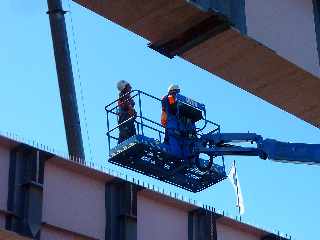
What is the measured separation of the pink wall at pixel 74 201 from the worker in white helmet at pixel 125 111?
180 inches

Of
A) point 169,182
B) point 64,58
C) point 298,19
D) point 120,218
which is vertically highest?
point 64,58

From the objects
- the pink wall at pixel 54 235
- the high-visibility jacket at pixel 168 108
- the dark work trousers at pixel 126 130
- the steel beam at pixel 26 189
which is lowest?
the pink wall at pixel 54 235

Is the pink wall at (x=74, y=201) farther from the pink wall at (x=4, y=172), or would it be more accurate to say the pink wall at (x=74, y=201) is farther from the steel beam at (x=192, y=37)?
the steel beam at (x=192, y=37)

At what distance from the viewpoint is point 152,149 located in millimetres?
17094

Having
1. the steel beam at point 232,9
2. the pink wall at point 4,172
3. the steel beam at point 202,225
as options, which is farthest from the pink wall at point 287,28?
the steel beam at point 202,225

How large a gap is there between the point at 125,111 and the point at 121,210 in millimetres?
5349

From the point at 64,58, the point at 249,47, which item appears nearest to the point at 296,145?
the point at 249,47

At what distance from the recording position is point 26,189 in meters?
12.0

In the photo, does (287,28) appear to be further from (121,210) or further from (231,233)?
(231,233)

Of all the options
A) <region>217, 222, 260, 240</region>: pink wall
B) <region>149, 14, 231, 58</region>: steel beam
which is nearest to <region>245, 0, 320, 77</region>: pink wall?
<region>149, 14, 231, 58</region>: steel beam

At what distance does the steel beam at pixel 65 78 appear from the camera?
25.1m

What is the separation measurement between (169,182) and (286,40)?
8.28 meters

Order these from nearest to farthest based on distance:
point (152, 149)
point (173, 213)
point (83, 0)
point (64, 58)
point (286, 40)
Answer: point (83, 0), point (286, 40), point (173, 213), point (152, 149), point (64, 58)

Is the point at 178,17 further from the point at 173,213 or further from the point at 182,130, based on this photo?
the point at 182,130
